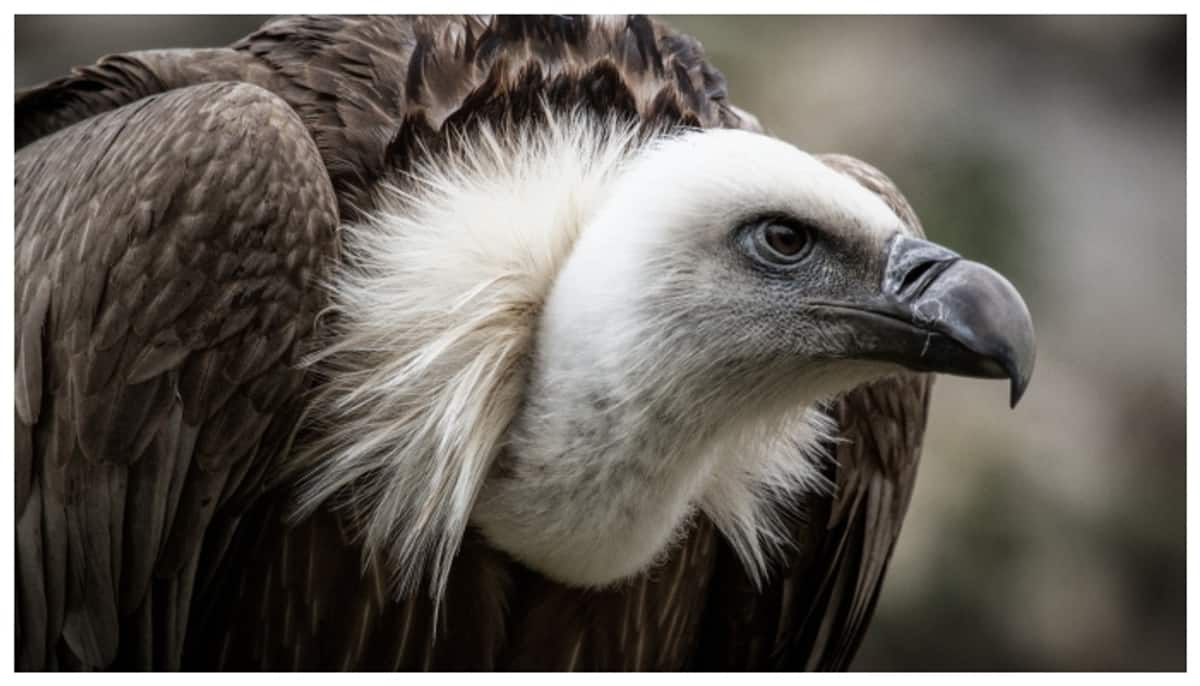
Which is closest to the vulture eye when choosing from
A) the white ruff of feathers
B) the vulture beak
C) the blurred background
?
the vulture beak

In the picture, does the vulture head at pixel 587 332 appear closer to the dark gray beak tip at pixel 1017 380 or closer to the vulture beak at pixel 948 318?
the vulture beak at pixel 948 318

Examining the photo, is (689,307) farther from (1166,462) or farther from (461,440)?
(1166,462)

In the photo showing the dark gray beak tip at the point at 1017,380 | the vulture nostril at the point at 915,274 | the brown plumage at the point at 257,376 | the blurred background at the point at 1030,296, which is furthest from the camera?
the blurred background at the point at 1030,296

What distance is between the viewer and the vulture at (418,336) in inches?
85.0

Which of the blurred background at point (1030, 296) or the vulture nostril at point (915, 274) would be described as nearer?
the vulture nostril at point (915, 274)

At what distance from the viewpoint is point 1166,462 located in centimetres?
422

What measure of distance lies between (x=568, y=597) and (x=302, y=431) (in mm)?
536

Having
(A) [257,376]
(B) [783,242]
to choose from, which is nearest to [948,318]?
(B) [783,242]

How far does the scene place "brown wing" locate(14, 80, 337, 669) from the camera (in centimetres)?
216

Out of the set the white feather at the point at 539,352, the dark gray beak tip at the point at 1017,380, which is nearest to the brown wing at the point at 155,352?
the white feather at the point at 539,352

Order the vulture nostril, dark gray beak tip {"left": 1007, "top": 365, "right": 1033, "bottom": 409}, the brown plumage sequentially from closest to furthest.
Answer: dark gray beak tip {"left": 1007, "top": 365, "right": 1033, "bottom": 409} → the vulture nostril → the brown plumage

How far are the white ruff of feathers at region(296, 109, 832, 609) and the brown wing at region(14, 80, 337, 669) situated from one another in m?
0.10

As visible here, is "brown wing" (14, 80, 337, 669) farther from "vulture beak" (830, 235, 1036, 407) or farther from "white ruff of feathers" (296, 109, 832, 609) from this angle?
"vulture beak" (830, 235, 1036, 407)
